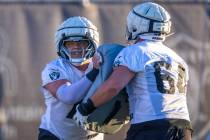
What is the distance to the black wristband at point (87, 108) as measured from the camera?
549 cm

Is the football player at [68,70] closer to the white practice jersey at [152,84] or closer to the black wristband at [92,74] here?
the black wristband at [92,74]

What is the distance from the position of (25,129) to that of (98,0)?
1.80m

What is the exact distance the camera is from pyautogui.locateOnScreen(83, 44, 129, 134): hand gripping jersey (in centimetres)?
559

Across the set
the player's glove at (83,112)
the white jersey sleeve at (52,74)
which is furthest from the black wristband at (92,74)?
the white jersey sleeve at (52,74)

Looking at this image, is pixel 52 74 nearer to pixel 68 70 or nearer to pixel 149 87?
pixel 68 70

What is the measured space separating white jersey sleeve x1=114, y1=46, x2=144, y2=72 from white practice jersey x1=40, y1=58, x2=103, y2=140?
69cm

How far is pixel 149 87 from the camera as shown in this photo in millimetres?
5438

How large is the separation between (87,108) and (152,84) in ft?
1.43

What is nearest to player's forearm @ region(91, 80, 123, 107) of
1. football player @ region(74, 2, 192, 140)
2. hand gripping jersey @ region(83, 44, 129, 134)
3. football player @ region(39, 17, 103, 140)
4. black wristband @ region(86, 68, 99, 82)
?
football player @ region(74, 2, 192, 140)

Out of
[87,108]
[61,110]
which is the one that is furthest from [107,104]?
[61,110]

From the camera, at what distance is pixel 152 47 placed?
5543mm

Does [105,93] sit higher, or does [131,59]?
[131,59]

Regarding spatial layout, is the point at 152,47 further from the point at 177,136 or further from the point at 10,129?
the point at 10,129

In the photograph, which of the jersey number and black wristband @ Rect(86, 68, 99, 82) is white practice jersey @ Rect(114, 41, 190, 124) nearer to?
the jersey number
